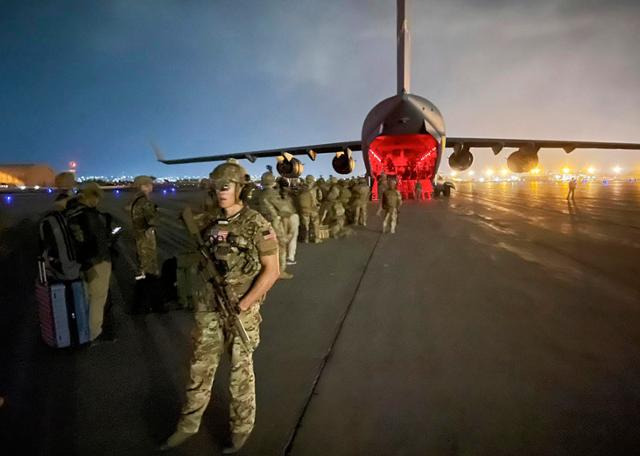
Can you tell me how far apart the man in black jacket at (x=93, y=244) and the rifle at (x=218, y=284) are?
6.78 ft

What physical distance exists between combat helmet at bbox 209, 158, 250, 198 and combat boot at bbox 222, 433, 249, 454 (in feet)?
5.27

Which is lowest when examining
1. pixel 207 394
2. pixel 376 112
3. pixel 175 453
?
pixel 175 453

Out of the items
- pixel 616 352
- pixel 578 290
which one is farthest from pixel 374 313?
pixel 578 290

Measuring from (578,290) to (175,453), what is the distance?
18.9ft

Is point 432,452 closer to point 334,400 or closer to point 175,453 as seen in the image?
point 334,400

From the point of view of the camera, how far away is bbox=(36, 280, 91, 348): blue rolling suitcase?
367cm

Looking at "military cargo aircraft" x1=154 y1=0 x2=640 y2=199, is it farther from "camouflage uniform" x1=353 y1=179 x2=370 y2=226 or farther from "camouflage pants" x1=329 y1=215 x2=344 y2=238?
"camouflage pants" x1=329 y1=215 x2=344 y2=238

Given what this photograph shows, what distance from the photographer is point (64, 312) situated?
3721mm

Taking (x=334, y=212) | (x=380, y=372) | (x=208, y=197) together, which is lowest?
(x=380, y=372)

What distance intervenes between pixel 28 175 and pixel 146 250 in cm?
11328

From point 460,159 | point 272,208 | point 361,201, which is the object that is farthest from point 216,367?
point 460,159

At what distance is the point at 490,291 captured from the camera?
5512mm

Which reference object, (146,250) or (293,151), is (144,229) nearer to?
(146,250)

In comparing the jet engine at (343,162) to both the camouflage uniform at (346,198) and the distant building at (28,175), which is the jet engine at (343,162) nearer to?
the camouflage uniform at (346,198)
